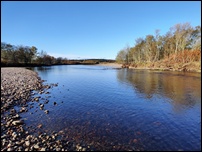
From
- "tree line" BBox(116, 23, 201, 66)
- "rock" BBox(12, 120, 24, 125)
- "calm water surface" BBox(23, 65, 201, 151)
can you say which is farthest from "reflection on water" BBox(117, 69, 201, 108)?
"tree line" BBox(116, 23, 201, 66)

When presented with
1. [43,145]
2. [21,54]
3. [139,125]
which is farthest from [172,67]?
[21,54]

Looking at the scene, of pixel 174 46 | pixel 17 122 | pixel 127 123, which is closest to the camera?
pixel 17 122

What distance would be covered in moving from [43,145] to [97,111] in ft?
15.4

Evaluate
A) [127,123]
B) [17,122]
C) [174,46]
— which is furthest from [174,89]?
[174,46]

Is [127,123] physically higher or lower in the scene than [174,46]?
lower

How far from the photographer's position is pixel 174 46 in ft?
209

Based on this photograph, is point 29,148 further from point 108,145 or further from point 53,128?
point 108,145

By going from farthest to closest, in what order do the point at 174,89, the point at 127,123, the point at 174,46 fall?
the point at 174,46, the point at 174,89, the point at 127,123

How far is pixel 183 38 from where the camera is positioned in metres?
55.3

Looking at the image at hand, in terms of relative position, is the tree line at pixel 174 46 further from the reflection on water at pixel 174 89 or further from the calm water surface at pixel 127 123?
the calm water surface at pixel 127 123

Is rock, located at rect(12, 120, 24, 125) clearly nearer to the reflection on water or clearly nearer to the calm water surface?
the calm water surface

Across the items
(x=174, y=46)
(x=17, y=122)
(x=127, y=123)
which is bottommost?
(x=127, y=123)

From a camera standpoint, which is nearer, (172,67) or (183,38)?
(172,67)

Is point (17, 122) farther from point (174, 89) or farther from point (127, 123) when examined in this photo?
point (174, 89)
